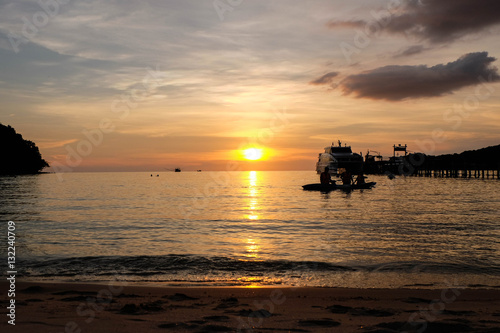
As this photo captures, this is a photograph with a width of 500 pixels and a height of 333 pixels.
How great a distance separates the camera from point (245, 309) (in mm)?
8438

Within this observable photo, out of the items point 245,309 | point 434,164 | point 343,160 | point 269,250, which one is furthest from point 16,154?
point 245,309

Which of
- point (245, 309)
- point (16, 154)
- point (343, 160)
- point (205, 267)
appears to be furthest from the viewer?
point (16, 154)

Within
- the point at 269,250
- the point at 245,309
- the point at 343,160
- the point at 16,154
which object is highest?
the point at 16,154

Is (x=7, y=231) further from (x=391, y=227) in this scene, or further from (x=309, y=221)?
(x=391, y=227)

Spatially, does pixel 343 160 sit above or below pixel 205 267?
above

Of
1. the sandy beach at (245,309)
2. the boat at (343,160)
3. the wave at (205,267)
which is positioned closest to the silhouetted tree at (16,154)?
the boat at (343,160)

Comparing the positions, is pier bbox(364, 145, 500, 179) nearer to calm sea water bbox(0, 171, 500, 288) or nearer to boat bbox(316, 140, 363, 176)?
boat bbox(316, 140, 363, 176)

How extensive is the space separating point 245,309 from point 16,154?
177444 millimetres

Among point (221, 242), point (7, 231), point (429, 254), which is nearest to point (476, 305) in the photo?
point (429, 254)

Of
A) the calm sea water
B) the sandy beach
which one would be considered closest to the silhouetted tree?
the calm sea water

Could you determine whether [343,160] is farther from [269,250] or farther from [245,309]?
[245,309]

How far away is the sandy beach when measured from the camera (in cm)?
712

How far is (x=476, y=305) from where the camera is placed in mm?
8742

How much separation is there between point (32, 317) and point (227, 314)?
3.59 meters
